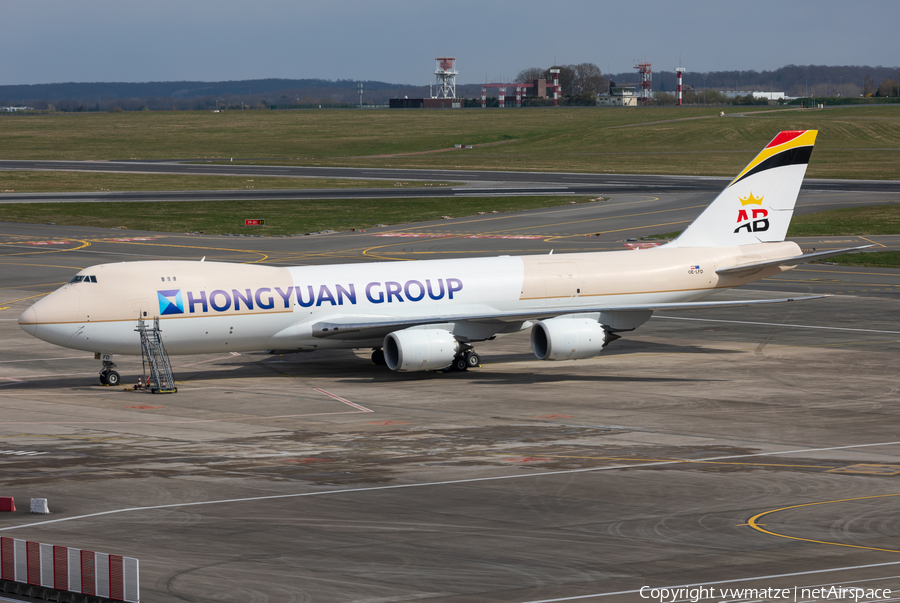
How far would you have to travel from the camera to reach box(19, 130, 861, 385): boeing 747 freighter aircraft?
130ft

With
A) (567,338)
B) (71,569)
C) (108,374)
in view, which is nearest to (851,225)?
(567,338)

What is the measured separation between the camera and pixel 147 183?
429 feet

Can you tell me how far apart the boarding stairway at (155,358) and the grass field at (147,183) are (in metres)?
85.0

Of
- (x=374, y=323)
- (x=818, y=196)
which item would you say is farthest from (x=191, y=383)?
(x=818, y=196)

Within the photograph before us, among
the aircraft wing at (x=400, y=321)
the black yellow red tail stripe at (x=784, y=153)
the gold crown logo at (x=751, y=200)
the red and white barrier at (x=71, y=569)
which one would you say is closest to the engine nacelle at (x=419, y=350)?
the aircraft wing at (x=400, y=321)

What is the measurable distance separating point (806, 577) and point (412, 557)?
7054 millimetres

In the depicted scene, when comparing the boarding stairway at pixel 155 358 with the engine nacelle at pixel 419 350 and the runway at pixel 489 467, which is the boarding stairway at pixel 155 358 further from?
the engine nacelle at pixel 419 350

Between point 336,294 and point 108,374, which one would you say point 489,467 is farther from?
point 108,374

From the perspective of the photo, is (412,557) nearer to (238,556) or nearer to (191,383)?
Result: (238,556)

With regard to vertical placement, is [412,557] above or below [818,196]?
below

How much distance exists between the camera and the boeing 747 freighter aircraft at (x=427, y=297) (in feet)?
130

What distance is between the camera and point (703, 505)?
24.2 metres

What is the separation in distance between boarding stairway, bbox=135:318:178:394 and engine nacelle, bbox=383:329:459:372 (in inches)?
313

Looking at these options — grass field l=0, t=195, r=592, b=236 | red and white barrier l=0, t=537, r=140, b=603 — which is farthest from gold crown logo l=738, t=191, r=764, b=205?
grass field l=0, t=195, r=592, b=236
